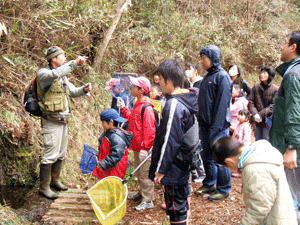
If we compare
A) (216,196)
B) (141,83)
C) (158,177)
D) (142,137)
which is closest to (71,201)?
(142,137)

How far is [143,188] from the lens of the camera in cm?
416

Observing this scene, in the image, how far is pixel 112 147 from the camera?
3.61 metres

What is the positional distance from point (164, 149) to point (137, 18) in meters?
9.87

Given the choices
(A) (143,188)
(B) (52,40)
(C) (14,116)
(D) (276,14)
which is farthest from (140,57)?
(D) (276,14)

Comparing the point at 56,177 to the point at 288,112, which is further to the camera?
the point at 56,177

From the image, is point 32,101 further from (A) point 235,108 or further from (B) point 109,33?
(B) point 109,33

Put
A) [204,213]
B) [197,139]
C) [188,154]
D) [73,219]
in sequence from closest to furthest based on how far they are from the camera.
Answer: [188,154]
[197,139]
[73,219]
[204,213]

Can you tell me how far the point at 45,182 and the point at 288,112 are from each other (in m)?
3.41

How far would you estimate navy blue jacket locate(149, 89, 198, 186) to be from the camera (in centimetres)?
280

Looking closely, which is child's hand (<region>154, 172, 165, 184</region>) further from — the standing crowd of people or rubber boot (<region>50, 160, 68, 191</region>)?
rubber boot (<region>50, 160, 68, 191</region>)

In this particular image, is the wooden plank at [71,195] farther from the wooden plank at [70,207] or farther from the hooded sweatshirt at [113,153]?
the hooded sweatshirt at [113,153]

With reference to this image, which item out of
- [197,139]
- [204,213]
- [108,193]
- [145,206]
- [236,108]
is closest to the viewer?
[197,139]

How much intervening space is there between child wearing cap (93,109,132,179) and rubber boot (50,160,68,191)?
0.99 meters

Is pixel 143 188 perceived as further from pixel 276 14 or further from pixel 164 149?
pixel 276 14
